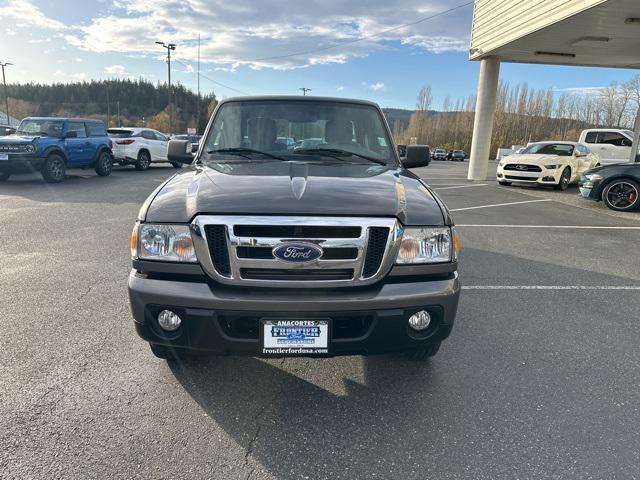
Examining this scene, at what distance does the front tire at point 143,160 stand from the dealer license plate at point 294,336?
17104 millimetres

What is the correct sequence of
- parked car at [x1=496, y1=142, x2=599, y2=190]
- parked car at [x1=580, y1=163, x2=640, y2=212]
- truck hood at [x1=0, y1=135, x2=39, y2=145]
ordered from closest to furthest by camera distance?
parked car at [x1=580, y1=163, x2=640, y2=212]
truck hood at [x1=0, y1=135, x2=39, y2=145]
parked car at [x1=496, y1=142, x2=599, y2=190]

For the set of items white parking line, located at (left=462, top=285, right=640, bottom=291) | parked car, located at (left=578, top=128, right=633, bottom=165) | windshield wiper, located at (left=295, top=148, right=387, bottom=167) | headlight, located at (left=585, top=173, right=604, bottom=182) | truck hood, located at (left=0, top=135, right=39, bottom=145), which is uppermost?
parked car, located at (left=578, top=128, right=633, bottom=165)

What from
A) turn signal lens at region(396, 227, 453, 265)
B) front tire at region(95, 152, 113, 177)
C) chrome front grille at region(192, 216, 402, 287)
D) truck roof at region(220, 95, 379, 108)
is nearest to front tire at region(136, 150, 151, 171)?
front tire at region(95, 152, 113, 177)

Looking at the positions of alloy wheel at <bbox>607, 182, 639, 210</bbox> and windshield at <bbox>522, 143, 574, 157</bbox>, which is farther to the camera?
windshield at <bbox>522, 143, 574, 157</bbox>

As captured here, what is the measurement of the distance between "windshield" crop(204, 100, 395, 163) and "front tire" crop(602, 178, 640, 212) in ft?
29.3

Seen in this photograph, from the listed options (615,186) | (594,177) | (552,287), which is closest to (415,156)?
(552,287)

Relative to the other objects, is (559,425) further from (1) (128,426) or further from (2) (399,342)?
(1) (128,426)

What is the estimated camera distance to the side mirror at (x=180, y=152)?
3838 mm

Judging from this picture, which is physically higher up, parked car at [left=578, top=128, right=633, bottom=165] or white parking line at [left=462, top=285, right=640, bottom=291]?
parked car at [left=578, top=128, right=633, bottom=165]

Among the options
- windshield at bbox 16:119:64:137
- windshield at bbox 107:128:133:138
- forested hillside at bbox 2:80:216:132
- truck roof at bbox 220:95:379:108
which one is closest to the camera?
truck roof at bbox 220:95:379:108

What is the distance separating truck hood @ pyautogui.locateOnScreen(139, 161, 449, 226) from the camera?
2337 mm

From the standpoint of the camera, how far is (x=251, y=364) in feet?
9.97

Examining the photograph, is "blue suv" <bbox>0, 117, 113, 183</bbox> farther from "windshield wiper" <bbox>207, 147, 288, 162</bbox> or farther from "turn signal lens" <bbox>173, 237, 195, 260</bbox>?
"turn signal lens" <bbox>173, 237, 195, 260</bbox>

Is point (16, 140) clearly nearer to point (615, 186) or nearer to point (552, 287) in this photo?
point (552, 287)
